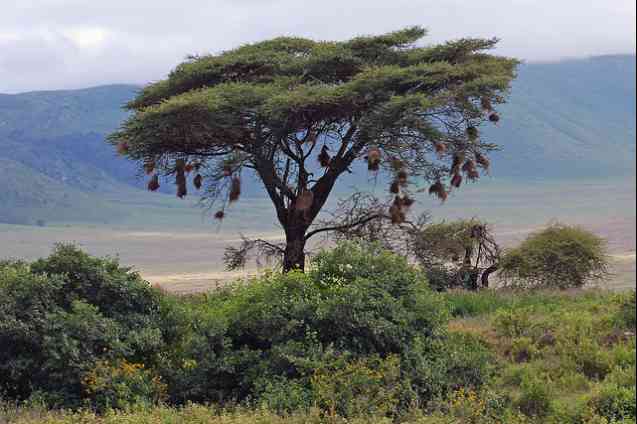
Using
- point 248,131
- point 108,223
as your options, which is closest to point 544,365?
point 248,131

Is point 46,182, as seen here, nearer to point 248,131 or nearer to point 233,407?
point 248,131

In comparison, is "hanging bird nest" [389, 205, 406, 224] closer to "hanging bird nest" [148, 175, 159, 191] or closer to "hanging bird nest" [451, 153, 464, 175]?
"hanging bird nest" [451, 153, 464, 175]

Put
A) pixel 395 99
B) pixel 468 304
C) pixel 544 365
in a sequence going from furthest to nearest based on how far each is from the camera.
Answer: pixel 395 99
pixel 468 304
pixel 544 365

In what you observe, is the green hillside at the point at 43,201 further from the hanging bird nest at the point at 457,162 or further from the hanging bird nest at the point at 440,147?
the hanging bird nest at the point at 440,147

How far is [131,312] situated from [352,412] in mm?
3986

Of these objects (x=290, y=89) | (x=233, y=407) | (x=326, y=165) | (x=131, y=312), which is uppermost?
(x=290, y=89)

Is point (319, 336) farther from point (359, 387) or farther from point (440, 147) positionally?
point (440, 147)

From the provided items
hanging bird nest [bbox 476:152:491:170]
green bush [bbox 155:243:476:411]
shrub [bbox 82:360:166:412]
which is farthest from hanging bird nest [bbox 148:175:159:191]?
shrub [bbox 82:360:166:412]

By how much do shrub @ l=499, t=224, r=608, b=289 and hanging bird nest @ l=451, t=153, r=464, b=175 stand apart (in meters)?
3.38

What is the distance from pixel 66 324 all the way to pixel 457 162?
1316cm

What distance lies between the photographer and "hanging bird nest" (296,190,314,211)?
79.7 ft

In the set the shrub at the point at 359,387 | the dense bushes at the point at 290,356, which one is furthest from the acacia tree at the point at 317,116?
the shrub at the point at 359,387

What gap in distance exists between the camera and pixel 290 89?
25.1 metres

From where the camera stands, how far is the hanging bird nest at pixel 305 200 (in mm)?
24297
